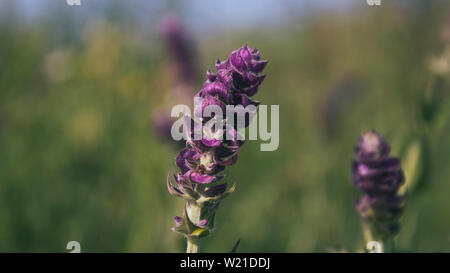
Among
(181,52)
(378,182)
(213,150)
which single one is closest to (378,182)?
(378,182)

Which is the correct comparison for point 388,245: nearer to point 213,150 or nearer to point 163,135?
point 213,150

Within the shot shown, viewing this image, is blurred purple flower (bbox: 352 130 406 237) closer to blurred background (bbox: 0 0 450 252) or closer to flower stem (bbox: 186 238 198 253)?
blurred background (bbox: 0 0 450 252)

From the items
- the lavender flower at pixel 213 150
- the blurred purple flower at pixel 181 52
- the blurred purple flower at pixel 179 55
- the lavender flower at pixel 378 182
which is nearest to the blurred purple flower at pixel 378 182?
the lavender flower at pixel 378 182

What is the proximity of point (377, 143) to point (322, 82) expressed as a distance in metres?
5.97

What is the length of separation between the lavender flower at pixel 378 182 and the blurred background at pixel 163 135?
8.4 inches

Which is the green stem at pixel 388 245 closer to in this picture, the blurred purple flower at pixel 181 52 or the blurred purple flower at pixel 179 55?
the blurred purple flower at pixel 179 55

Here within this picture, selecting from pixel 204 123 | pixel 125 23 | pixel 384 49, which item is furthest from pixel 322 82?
pixel 204 123

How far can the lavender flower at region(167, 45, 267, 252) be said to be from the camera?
1.46 metres

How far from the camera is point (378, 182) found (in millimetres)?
1971

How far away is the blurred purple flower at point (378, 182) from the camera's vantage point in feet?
6.44

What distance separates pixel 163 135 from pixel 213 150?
7.58ft

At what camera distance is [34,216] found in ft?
12.0

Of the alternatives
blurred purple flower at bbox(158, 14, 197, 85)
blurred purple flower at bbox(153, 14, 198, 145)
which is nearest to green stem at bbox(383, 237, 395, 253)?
blurred purple flower at bbox(153, 14, 198, 145)

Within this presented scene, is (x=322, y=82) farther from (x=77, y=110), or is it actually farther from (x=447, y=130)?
(x=77, y=110)
